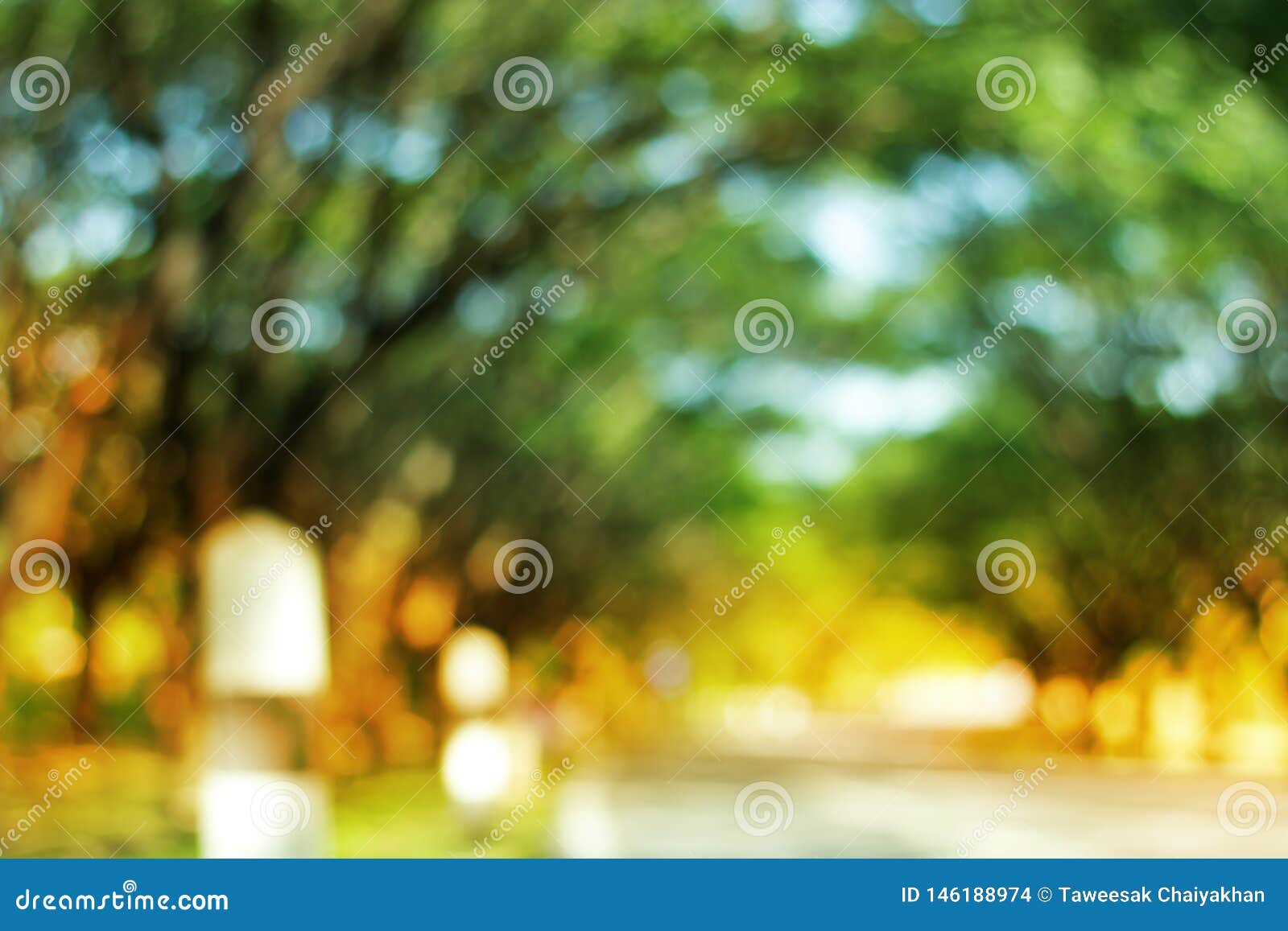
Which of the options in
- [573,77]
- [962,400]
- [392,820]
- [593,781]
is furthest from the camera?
[962,400]

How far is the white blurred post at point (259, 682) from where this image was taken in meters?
8.38

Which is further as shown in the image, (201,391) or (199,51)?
(201,391)

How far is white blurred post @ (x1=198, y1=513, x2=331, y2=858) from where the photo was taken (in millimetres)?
8383

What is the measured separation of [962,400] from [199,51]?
17844 mm

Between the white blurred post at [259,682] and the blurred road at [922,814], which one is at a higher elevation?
the blurred road at [922,814]

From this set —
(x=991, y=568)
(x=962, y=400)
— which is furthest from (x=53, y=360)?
(x=991, y=568)

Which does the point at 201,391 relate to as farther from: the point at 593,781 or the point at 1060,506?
the point at 1060,506

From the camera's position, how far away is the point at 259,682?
8.58 meters

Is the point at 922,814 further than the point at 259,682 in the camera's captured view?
Yes

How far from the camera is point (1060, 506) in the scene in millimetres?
27312

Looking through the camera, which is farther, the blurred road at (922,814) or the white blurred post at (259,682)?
the blurred road at (922,814)

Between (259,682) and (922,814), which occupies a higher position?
(922,814)

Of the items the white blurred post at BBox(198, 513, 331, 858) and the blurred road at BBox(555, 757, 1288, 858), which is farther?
the blurred road at BBox(555, 757, 1288, 858)

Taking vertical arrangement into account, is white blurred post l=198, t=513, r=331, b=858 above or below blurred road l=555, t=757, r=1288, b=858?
below
